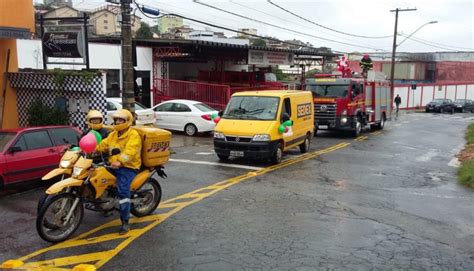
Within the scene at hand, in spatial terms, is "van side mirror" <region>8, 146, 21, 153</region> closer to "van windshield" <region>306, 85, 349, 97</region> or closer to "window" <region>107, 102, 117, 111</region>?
"window" <region>107, 102, 117, 111</region>

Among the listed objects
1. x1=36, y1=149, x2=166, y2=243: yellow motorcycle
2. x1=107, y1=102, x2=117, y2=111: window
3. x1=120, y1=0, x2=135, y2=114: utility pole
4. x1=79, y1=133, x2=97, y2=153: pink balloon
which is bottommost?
x1=36, y1=149, x2=166, y2=243: yellow motorcycle

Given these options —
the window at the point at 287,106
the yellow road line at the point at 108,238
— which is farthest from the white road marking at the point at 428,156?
the yellow road line at the point at 108,238

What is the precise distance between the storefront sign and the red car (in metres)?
21.2

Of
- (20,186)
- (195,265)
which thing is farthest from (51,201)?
(20,186)

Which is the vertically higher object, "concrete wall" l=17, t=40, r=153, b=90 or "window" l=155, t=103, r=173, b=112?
"concrete wall" l=17, t=40, r=153, b=90

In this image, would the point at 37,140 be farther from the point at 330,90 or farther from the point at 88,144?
the point at 330,90

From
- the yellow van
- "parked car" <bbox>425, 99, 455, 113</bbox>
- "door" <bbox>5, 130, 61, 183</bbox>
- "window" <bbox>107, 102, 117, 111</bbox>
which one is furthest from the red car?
"parked car" <bbox>425, 99, 455, 113</bbox>

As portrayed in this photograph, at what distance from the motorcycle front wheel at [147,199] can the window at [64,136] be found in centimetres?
332

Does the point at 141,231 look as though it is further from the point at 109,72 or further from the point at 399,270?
the point at 109,72

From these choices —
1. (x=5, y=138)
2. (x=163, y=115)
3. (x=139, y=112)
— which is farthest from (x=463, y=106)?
(x=5, y=138)

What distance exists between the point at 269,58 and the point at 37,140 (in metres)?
24.3

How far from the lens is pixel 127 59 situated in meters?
12.8

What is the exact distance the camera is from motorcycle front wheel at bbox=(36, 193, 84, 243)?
631 centimetres

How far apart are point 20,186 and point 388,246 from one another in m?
7.48
